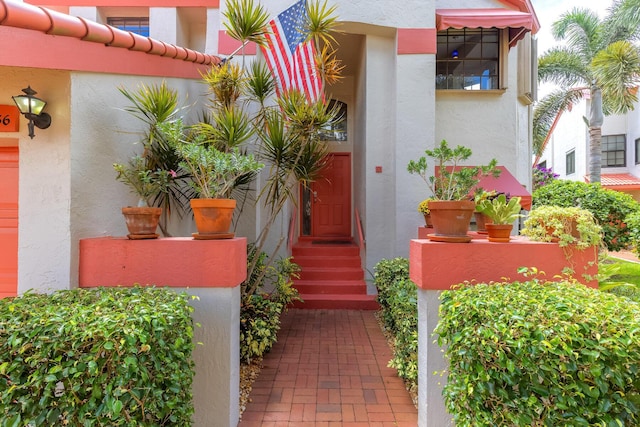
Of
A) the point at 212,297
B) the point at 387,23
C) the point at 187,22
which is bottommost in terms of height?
the point at 212,297

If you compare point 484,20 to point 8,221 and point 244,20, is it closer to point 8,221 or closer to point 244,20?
point 244,20

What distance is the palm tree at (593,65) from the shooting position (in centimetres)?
1059

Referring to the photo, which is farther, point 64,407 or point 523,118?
point 523,118

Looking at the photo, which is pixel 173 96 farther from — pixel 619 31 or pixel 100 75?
pixel 619 31

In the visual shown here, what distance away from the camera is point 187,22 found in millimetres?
7555

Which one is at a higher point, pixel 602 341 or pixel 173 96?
pixel 173 96

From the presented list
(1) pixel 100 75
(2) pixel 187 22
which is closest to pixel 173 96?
(1) pixel 100 75

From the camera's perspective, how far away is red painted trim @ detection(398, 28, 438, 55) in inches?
256

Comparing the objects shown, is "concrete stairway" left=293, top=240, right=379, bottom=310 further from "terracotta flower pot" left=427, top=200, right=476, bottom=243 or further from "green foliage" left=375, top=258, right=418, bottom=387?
"terracotta flower pot" left=427, top=200, right=476, bottom=243

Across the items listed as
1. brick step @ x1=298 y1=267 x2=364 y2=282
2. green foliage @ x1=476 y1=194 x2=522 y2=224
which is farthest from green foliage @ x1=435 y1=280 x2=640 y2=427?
brick step @ x1=298 y1=267 x2=364 y2=282

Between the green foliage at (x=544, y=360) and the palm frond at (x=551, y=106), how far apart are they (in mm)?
13286

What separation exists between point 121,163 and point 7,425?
8.62 feet

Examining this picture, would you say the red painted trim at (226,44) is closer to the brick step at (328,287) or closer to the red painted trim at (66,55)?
the red painted trim at (66,55)

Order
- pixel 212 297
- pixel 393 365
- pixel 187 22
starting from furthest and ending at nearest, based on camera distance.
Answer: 1. pixel 187 22
2. pixel 393 365
3. pixel 212 297
